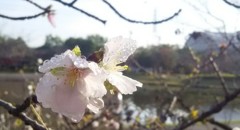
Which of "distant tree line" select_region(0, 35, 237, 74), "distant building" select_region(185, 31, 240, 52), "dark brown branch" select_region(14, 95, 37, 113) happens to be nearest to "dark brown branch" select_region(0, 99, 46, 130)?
"dark brown branch" select_region(14, 95, 37, 113)

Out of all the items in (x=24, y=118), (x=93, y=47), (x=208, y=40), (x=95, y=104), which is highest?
(x=95, y=104)

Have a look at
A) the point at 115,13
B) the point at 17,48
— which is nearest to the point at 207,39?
the point at 115,13

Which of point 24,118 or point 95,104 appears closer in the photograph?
point 95,104

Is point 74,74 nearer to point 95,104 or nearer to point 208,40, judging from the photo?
point 95,104

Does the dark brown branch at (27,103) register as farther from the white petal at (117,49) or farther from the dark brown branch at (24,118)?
the white petal at (117,49)

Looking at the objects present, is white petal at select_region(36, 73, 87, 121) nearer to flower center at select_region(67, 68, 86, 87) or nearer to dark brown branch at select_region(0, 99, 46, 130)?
flower center at select_region(67, 68, 86, 87)

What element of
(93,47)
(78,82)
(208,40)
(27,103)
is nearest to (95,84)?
(78,82)

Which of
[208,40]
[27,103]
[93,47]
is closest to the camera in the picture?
[27,103]

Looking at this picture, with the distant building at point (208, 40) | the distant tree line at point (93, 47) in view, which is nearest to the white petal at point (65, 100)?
the distant building at point (208, 40)

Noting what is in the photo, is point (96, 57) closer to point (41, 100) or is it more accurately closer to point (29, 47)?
point (41, 100)
